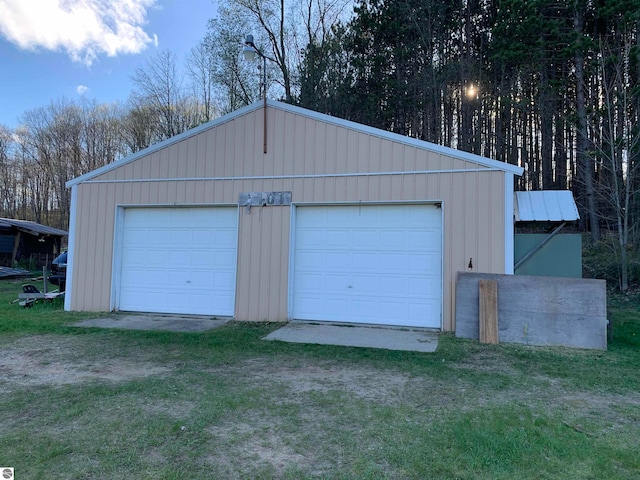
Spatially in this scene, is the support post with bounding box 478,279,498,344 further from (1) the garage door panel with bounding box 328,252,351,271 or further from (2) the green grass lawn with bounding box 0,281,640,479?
(1) the garage door panel with bounding box 328,252,351,271

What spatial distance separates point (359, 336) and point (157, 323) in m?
3.74

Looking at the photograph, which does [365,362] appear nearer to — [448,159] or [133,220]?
[448,159]

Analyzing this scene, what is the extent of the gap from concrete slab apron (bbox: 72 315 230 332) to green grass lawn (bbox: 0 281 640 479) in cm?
106

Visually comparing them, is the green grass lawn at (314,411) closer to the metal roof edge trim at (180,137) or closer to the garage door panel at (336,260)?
the garage door panel at (336,260)

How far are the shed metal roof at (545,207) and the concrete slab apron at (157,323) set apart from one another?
578cm

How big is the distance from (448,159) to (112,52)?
15.6 m

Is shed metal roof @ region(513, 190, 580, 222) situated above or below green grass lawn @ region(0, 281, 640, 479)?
above

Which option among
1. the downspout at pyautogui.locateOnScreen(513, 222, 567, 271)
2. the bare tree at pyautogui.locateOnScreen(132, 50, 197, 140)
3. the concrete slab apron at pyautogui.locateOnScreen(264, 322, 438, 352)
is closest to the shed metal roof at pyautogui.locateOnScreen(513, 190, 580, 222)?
the downspout at pyautogui.locateOnScreen(513, 222, 567, 271)

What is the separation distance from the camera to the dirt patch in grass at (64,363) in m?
4.33

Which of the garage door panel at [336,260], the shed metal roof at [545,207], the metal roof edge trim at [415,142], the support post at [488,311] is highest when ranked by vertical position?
the metal roof edge trim at [415,142]

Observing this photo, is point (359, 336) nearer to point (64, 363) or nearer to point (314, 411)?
point (314, 411)

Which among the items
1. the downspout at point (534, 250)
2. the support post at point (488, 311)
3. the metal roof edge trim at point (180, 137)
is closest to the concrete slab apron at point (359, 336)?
the support post at point (488, 311)

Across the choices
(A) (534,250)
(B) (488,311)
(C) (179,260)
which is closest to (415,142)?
(A) (534,250)

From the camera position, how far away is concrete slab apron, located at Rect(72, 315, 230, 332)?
22.8 feet
